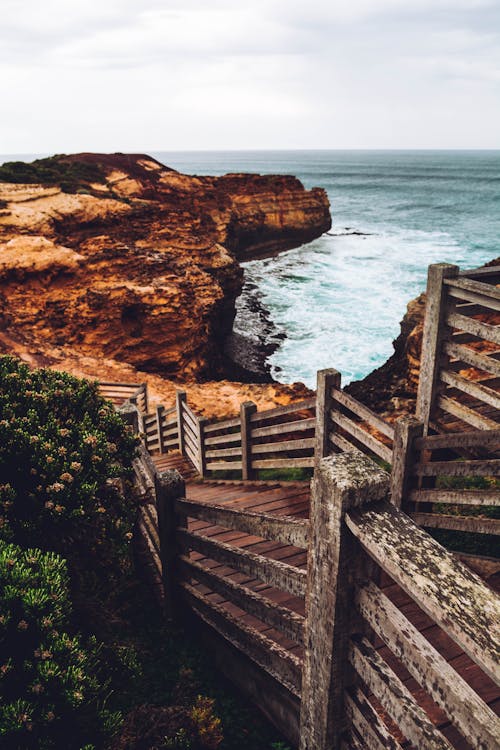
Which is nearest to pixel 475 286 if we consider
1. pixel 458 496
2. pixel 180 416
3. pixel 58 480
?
pixel 458 496

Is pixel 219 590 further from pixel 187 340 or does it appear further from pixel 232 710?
pixel 187 340

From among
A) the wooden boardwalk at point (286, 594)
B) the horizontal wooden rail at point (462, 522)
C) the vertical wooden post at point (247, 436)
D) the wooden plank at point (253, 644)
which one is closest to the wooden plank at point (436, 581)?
the wooden boardwalk at point (286, 594)

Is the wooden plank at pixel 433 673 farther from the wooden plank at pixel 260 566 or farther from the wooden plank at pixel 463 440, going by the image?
the wooden plank at pixel 463 440

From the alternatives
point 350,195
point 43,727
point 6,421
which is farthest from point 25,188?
point 350,195

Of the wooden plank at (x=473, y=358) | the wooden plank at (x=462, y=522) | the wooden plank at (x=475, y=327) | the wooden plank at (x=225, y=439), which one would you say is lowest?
the wooden plank at (x=225, y=439)

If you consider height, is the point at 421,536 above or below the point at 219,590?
above

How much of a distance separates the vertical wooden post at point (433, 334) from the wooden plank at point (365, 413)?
0.63m

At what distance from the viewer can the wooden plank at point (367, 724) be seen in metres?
2.06

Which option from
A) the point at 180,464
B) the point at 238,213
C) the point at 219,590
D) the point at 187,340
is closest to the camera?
the point at 219,590

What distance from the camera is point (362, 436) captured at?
184 inches

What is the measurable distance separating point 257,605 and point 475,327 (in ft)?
8.90

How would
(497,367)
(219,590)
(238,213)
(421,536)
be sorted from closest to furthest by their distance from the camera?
1. (421,536)
2. (219,590)
3. (497,367)
4. (238,213)

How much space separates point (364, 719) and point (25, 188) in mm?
27263

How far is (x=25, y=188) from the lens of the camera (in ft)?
81.8
